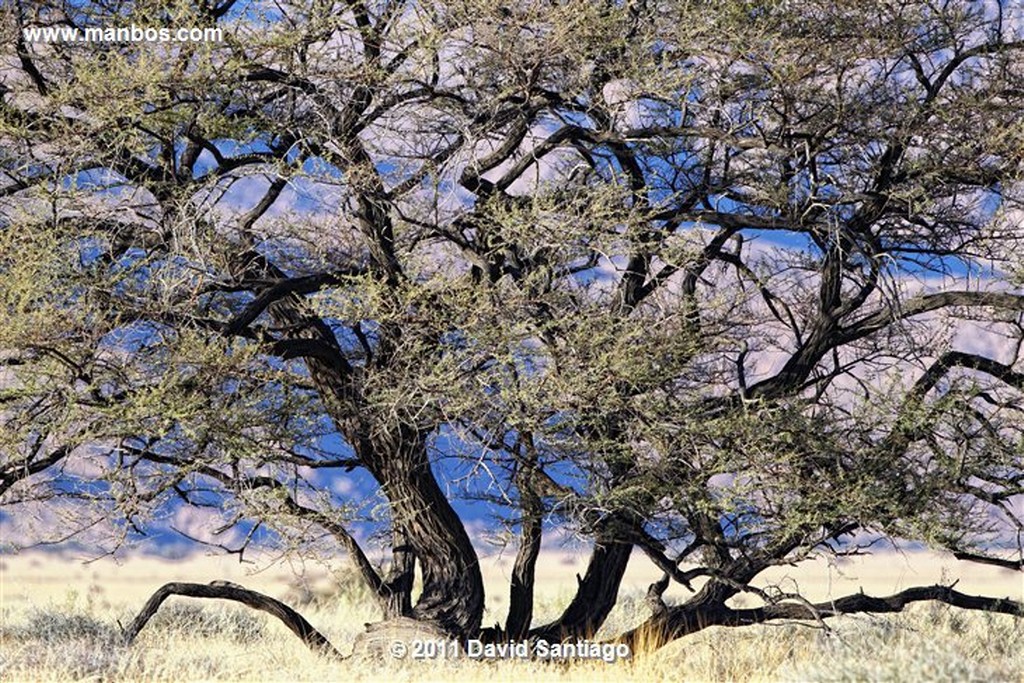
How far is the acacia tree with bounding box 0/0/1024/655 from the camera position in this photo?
1116 cm

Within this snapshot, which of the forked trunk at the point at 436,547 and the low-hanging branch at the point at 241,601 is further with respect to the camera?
the low-hanging branch at the point at 241,601

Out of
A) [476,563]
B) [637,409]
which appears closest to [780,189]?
[637,409]

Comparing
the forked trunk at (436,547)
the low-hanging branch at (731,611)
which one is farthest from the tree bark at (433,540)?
the low-hanging branch at (731,611)

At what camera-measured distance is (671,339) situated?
39.8ft

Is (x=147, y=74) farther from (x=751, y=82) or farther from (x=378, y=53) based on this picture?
(x=751, y=82)

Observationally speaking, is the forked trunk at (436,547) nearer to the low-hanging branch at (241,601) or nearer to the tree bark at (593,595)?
the tree bark at (593,595)

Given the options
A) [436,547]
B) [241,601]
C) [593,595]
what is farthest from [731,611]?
[241,601]

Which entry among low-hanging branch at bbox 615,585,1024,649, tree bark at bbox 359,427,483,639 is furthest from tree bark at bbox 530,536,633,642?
tree bark at bbox 359,427,483,639

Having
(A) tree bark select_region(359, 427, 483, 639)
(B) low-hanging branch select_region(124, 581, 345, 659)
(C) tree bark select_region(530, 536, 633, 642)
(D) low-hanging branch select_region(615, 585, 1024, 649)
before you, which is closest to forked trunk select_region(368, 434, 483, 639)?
(A) tree bark select_region(359, 427, 483, 639)

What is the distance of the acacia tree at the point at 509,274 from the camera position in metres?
11.2

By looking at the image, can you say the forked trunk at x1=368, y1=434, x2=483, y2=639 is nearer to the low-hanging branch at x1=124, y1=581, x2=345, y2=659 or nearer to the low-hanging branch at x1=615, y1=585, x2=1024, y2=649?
the low-hanging branch at x1=124, y1=581, x2=345, y2=659

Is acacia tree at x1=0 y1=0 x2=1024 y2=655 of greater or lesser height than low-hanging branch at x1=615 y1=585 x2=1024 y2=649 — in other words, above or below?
above

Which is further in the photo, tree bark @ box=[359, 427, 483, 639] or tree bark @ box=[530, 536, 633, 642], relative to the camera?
tree bark @ box=[530, 536, 633, 642]

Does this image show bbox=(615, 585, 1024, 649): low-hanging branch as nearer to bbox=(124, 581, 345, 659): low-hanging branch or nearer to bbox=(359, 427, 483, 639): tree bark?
bbox=(359, 427, 483, 639): tree bark
